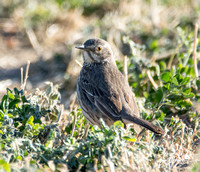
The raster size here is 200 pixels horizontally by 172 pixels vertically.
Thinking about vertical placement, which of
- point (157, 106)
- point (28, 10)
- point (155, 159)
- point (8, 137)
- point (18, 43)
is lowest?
point (155, 159)

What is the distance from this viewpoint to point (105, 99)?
4.84 metres

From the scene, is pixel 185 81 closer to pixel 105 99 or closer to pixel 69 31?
pixel 105 99

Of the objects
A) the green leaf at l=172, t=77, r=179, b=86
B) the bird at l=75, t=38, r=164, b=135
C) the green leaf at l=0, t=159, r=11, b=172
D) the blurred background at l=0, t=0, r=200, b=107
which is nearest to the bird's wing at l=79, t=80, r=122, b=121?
the bird at l=75, t=38, r=164, b=135

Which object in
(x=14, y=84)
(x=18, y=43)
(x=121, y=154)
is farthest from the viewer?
(x=18, y=43)

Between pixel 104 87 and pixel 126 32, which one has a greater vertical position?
pixel 126 32

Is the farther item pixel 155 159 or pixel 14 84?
pixel 14 84

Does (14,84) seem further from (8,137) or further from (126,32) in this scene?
(8,137)

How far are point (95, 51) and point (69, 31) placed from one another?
4.66 metres

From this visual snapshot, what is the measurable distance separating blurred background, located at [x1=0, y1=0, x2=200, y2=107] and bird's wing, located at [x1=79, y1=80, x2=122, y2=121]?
77.7 inches

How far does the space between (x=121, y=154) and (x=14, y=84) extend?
470cm

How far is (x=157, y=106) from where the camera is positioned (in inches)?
205

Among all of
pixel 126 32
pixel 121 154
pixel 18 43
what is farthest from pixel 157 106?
pixel 18 43

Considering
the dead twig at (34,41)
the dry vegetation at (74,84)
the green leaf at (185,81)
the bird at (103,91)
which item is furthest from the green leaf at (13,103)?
the dead twig at (34,41)

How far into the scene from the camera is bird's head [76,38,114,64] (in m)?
5.48
